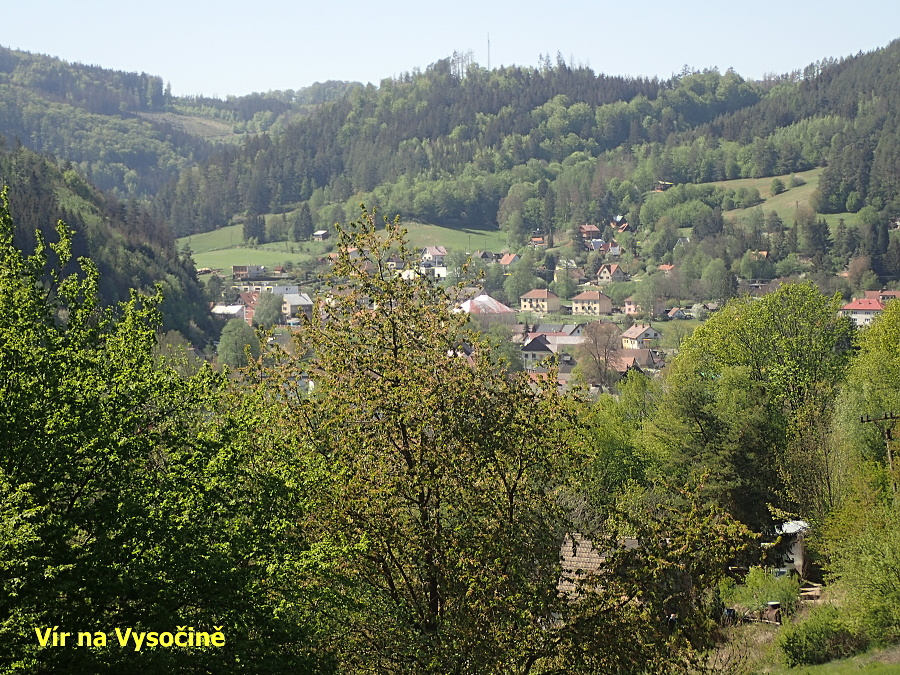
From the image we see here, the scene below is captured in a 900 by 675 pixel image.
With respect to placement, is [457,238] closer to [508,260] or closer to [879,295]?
[508,260]

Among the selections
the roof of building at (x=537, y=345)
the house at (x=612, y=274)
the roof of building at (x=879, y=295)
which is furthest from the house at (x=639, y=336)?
the house at (x=612, y=274)

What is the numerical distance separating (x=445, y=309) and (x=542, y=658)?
3.58 metres

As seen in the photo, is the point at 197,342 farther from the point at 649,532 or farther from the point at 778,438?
the point at 649,532

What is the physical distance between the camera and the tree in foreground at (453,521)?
8.33 meters

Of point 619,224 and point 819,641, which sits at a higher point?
point 619,224

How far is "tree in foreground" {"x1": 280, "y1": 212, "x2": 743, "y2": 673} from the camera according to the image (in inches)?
328

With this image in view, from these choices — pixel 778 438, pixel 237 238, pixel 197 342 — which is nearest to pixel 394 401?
pixel 778 438

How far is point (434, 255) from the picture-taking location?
150375 mm

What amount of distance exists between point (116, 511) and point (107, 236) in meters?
85.0

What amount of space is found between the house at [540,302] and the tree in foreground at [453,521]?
111 metres

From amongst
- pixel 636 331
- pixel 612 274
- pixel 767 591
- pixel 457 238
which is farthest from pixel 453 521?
pixel 457 238

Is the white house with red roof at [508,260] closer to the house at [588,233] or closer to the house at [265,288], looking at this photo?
the house at [588,233]

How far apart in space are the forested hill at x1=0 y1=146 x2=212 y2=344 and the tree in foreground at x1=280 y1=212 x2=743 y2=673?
6899 centimetres

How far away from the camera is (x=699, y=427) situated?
87.4 ft
